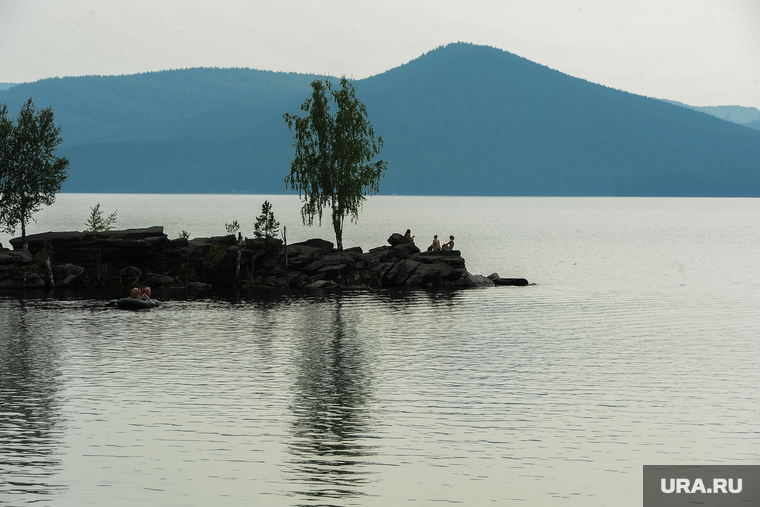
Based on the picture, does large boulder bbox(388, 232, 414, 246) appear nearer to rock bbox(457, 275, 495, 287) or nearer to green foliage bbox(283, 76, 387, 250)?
green foliage bbox(283, 76, 387, 250)

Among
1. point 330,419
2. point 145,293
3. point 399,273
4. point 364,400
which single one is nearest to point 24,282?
point 145,293

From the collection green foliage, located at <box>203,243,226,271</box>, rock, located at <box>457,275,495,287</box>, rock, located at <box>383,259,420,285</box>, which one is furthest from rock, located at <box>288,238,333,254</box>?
rock, located at <box>457,275,495,287</box>

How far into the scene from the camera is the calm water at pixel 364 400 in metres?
18.2

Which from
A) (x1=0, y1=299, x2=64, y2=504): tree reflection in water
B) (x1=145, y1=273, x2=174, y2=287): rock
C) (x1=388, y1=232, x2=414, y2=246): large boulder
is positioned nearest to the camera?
(x1=0, y1=299, x2=64, y2=504): tree reflection in water

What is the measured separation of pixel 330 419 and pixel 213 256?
41.9 meters

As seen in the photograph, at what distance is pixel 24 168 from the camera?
69250mm

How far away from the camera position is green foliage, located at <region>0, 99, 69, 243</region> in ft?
226

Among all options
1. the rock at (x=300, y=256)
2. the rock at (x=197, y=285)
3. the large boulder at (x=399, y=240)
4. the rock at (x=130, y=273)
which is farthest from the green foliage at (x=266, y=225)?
the large boulder at (x=399, y=240)

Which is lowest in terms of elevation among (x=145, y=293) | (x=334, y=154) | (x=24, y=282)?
(x=145, y=293)

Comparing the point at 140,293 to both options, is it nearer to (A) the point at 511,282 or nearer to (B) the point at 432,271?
(B) the point at 432,271

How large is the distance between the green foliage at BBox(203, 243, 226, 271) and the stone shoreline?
0.10 feet

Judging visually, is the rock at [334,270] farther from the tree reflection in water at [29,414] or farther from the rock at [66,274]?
the tree reflection in water at [29,414]

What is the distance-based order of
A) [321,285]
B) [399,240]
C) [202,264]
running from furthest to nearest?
1. [399,240]
2. [202,264]
3. [321,285]

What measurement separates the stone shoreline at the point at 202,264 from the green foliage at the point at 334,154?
5.97m
